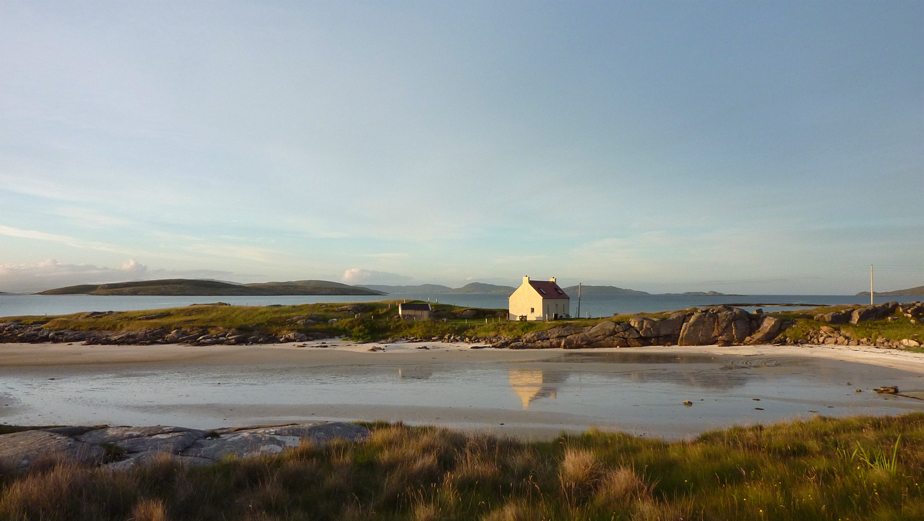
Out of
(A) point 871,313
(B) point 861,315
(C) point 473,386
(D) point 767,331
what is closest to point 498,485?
(C) point 473,386

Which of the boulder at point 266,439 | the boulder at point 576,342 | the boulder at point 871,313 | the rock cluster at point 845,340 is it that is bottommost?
the boulder at point 576,342

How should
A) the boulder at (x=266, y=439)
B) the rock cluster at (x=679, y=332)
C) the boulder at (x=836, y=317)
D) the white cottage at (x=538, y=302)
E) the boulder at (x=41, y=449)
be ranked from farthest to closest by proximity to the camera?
the white cottage at (x=538, y=302) < the rock cluster at (x=679, y=332) < the boulder at (x=836, y=317) < the boulder at (x=266, y=439) < the boulder at (x=41, y=449)

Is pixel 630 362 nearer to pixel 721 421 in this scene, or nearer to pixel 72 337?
pixel 721 421

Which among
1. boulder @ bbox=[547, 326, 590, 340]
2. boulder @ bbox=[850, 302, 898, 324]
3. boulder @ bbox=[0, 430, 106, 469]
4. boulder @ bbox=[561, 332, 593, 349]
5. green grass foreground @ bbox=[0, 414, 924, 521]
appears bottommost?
boulder @ bbox=[561, 332, 593, 349]

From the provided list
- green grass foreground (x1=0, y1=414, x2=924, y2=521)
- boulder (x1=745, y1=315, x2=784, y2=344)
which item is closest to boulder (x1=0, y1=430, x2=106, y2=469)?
green grass foreground (x1=0, y1=414, x2=924, y2=521)

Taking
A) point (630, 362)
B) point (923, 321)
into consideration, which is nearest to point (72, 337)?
point (630, 362)

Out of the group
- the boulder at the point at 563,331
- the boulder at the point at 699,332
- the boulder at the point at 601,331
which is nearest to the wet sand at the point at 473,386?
the boulder at the point at 699,332

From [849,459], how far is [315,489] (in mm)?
8864

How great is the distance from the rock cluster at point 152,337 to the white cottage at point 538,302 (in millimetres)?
25907

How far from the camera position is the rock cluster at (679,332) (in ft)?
146

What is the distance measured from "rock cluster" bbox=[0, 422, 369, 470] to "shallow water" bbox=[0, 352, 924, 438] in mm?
6641

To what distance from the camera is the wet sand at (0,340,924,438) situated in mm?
17938

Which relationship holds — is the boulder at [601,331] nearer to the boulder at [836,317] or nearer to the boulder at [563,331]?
the boulder at [563,331]

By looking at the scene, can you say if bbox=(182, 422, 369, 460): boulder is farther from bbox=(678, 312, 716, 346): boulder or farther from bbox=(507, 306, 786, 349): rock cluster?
bbox=(678, 312, 716, 346): boulder
